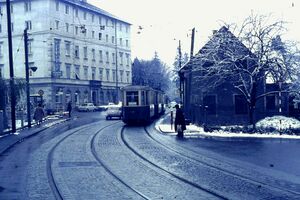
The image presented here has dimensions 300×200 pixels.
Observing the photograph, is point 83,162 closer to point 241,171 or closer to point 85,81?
point 241,171

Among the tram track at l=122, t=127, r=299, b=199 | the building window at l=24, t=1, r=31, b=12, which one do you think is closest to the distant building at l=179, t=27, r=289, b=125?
the tram track at l=122, t=127, r=299, b=199

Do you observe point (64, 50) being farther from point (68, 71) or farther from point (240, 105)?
→ point (240, 105)

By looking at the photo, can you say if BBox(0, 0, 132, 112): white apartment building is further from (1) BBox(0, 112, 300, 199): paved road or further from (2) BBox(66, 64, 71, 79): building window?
(1) BBox(0, 112, 300, 199): paved road

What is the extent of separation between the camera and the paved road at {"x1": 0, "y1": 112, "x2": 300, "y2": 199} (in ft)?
27.8

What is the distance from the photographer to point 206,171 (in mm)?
11109

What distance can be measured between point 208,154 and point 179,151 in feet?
4.38

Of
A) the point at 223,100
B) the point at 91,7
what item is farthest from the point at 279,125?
the point at 91,7

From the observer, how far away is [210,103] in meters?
34.8

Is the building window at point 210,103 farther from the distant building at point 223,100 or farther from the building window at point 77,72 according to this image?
the building window at point 77,72

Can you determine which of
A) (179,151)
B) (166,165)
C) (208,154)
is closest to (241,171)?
(166,165)

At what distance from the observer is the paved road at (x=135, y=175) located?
27.8 ft

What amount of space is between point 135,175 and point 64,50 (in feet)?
181

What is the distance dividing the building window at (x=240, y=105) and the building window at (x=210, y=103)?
183 cm

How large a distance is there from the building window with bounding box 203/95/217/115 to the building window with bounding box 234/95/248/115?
183cm
